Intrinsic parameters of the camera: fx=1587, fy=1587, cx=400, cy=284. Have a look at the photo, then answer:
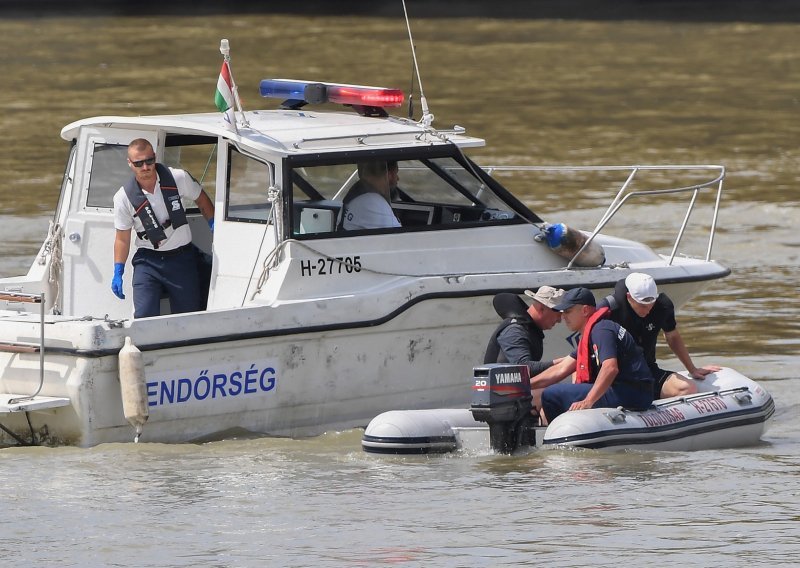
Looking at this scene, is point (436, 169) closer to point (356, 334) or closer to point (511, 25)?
point (356, 334)

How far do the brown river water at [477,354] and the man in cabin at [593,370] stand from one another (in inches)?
15.4

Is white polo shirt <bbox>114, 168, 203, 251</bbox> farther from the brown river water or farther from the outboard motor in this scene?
the outboard motor

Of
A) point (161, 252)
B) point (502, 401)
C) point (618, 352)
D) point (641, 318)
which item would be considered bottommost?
point (502, 401)

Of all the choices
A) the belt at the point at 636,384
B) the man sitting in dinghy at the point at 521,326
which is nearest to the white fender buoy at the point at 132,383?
the man sitting in dinghy at the point at 521,326

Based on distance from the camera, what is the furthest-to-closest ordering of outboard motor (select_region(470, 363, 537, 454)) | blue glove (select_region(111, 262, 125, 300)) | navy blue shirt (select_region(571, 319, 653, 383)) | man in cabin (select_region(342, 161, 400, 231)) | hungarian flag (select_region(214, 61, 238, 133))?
man in cabin (select_region(342, 161, 400, 231))
hungarian flag (select_region(214, 61, 238, 133))
blue glove (select_region(111, 262, 125, 300))
navy blue shirt (select_region(571, 319, 653, 383))
outboard motor (select_region(470, 363, 537, 454))

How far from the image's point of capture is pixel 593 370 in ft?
29.3

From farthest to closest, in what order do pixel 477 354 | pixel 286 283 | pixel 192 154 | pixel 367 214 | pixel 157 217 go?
1. pixel 192 154
2. pixel 477 354
3. pixel 367 214
4. pixel 157 217
5. pixel 286 283

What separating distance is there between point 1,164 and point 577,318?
37.9 feet

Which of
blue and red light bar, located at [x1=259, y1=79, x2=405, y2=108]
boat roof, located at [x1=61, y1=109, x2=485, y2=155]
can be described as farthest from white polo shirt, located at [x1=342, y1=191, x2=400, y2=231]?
blue and red light bar, located at [x1=259, y1=79, x2=405, y2=108]

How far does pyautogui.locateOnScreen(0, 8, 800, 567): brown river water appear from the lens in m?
7.29

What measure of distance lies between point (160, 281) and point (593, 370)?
257 centimetres

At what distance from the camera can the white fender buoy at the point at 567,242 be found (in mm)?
9773

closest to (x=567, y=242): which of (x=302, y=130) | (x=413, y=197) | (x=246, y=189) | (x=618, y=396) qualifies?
(x=413, y=197)

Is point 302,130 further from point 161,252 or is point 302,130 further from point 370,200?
point 161,252
